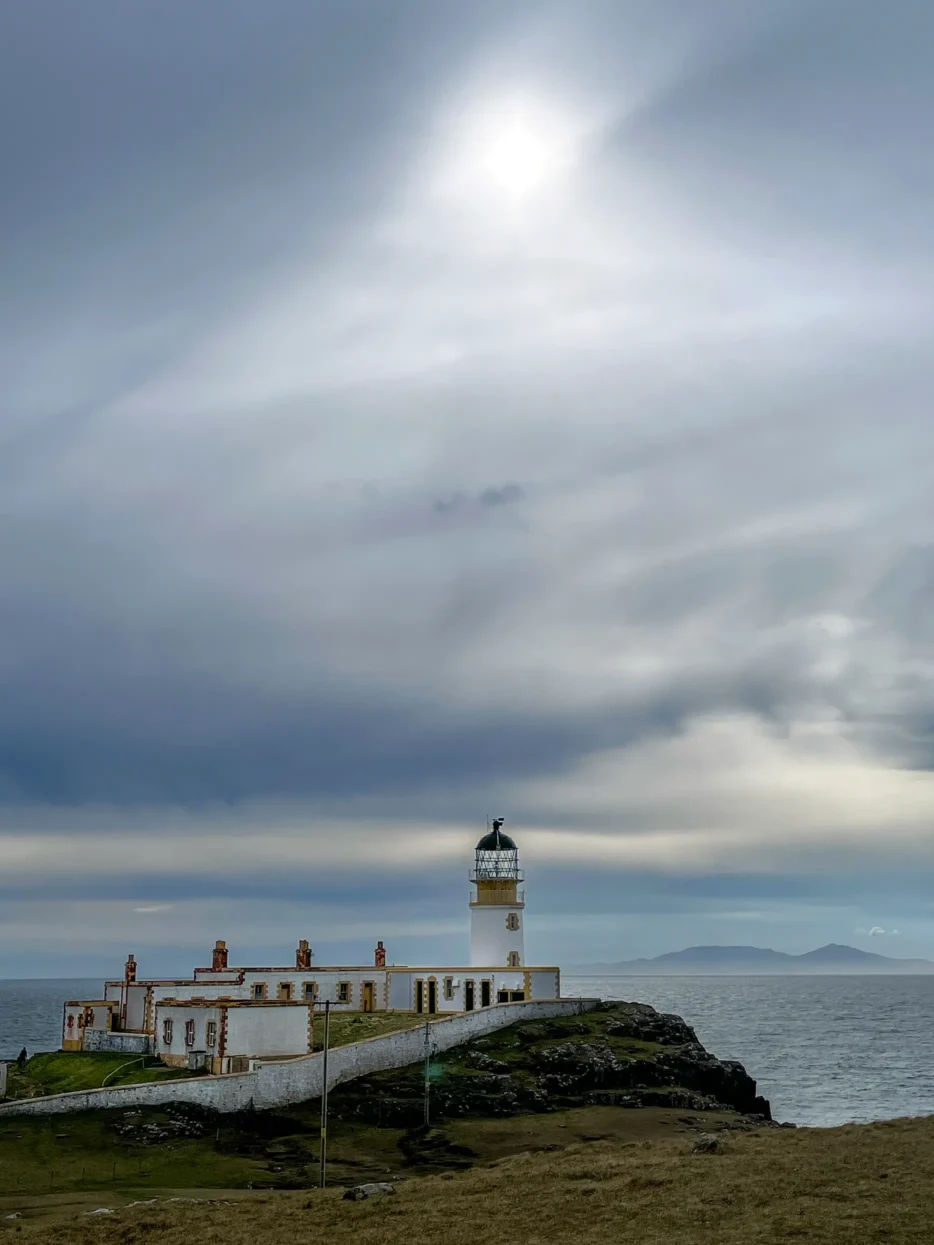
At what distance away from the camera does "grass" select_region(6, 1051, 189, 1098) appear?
217ft

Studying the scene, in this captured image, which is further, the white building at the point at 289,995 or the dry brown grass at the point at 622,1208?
the white building at the point at 289,995

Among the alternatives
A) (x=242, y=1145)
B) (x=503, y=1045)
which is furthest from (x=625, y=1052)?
(x=242, y=1145)

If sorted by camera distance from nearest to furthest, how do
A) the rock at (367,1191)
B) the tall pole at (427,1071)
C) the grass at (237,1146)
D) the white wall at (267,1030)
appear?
the rock at (367,1191) < the grass at (237,1146) < the tall pole at (427,1071) < the white wall at (267,1030)

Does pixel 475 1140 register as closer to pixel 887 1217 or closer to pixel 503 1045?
pixel 503 1045

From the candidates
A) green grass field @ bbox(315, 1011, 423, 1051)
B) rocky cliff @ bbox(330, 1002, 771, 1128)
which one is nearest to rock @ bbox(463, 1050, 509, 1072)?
rocky cliff @ bbox(330, 1002, 771, 1128)

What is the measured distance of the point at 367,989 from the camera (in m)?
89.7

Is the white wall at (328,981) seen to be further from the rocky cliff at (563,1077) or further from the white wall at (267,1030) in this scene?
the white wall at (267,1030)

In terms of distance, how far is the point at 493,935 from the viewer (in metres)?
95.6

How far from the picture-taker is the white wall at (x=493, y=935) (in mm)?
95312

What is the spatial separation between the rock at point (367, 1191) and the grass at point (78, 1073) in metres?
24.7

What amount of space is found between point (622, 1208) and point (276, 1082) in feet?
103

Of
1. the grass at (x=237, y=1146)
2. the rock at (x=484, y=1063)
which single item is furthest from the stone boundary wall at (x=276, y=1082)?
the rock at (x=484, y=1063)

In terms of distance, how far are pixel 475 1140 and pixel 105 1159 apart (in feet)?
57.5

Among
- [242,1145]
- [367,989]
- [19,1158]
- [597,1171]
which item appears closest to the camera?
[597,1171]
